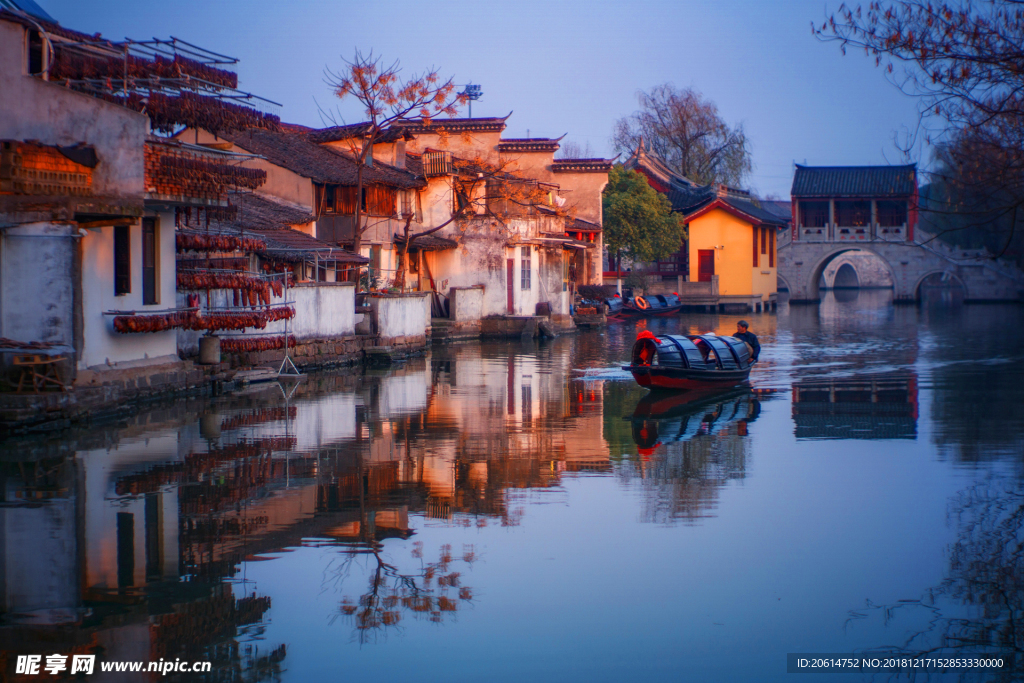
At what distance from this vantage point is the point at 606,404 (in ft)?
63.8

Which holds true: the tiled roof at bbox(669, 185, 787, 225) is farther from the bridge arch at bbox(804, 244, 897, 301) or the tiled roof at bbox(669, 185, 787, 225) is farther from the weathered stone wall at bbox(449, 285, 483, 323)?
the weathered stone wall at bbox(449, 285, 483, 323)

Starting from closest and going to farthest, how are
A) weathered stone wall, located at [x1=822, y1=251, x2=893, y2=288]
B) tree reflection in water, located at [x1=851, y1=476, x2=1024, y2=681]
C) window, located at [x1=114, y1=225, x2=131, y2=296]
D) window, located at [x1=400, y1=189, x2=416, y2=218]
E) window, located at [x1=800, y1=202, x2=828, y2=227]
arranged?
tree reflection in water, located at [x1=851, y1=476, x2=1024, y2=681] → window, located at [x1=114, y1=225, x2=131, y2=296] → window, located at [x1=400, y1=189, x2=416, y2=218] → window, located at [x1=800, y1=202, x2=828, y2=227] → weathered stone wall, located at [x1=822, y1=251, x2=893, y2=288]

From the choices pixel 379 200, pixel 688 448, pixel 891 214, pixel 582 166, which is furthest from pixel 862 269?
pixel 688 448

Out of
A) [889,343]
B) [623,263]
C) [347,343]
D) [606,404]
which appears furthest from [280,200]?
[623,263]

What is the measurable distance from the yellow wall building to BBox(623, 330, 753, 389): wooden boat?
127 feet

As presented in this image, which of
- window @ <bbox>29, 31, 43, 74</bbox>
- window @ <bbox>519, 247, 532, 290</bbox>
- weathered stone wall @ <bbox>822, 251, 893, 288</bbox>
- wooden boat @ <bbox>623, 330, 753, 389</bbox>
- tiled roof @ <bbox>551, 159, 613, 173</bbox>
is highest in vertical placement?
tiled roof @ <bbox>551, 159, 613, 173</bbox>

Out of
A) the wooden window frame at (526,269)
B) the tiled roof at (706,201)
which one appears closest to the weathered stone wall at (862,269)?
the tiled roof at (706,201)

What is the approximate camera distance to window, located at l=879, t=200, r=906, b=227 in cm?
6138

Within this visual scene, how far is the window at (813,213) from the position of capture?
64000 mm

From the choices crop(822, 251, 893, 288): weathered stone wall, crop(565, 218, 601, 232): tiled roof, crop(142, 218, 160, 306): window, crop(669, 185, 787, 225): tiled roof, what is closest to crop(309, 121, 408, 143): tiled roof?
crop(565, 218, 601, 232): tiled roof

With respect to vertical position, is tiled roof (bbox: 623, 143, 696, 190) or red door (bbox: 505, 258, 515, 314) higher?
tiled roof (bbox: 623, 143, 696, 190)

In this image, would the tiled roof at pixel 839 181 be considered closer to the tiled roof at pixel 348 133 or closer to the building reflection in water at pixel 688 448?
the tiled roof at pixel 348 133

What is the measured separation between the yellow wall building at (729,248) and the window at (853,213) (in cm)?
530

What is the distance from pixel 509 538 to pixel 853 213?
58.5m
